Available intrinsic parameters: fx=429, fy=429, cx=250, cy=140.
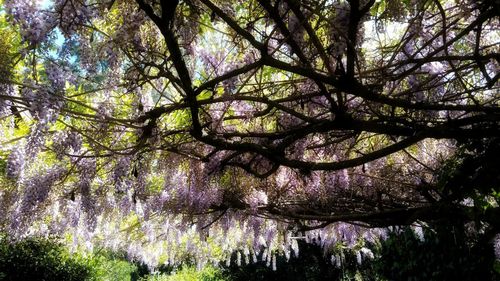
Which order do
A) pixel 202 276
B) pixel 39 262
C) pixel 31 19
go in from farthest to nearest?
pixel 202 276 → pixel 39 262 → pixel 31 19

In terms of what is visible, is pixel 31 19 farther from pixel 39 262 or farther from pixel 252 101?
pixel 39 262

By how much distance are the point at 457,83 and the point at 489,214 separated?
95 centimetres

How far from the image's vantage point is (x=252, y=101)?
292 centimetres

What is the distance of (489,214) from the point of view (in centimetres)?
245

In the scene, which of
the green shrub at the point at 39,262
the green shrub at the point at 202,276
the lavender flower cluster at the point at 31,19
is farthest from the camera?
the green shrub at the point at 202,276

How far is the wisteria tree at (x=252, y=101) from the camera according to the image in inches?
77.1

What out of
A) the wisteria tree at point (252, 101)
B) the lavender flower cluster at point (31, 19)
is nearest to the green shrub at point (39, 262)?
the wisteria tree at point (252, 101)

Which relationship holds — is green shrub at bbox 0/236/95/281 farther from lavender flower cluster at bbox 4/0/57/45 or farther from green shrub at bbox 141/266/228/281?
lavender flower cluster at bbox 4/0/57/45

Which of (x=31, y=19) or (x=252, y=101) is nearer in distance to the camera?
(x=31, y=19)

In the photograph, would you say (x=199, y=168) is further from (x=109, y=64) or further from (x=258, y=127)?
(x=109, y=64)

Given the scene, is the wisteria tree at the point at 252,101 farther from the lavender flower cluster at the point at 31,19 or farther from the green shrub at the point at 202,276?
the green shrub at the point at 202,276

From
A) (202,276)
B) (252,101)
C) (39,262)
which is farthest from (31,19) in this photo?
(202,276)

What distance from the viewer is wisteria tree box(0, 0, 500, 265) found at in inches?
77.1

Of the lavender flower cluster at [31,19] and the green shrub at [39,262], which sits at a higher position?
the lavender flower cluster at [31,19]
